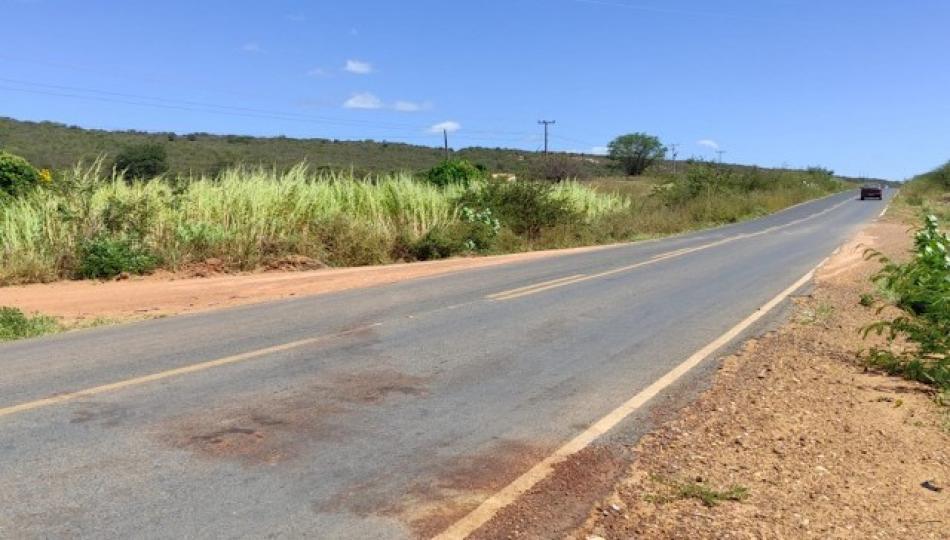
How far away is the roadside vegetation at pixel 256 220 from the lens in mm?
15852

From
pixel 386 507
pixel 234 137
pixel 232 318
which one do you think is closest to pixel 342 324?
pixel 232 318

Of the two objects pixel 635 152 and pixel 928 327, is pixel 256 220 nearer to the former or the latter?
pixel 928 327

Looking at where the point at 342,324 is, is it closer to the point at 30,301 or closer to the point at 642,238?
the point at 30,301

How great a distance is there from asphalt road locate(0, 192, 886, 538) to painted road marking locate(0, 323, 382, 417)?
3 centimetres

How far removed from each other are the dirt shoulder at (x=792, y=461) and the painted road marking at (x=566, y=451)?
14.6 inches

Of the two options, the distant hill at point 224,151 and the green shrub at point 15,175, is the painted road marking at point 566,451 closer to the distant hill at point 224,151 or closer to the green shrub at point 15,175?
the green shrub at point 15,175

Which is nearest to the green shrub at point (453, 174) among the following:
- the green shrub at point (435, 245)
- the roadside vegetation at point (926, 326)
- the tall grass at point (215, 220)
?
the tall grass at point (215, 220)

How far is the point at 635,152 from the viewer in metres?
123

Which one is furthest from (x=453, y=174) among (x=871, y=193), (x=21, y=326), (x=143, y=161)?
(x=871, y=193)

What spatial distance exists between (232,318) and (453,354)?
3.80 meters

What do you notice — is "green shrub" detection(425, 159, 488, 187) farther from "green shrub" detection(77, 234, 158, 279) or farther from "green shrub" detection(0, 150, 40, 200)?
"green shrub" detection(77, 234, 158, 279)

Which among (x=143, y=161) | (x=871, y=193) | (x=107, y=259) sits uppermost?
(x=143, y=161)

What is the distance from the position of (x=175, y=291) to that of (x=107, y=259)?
2889 mm

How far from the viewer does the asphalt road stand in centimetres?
422
